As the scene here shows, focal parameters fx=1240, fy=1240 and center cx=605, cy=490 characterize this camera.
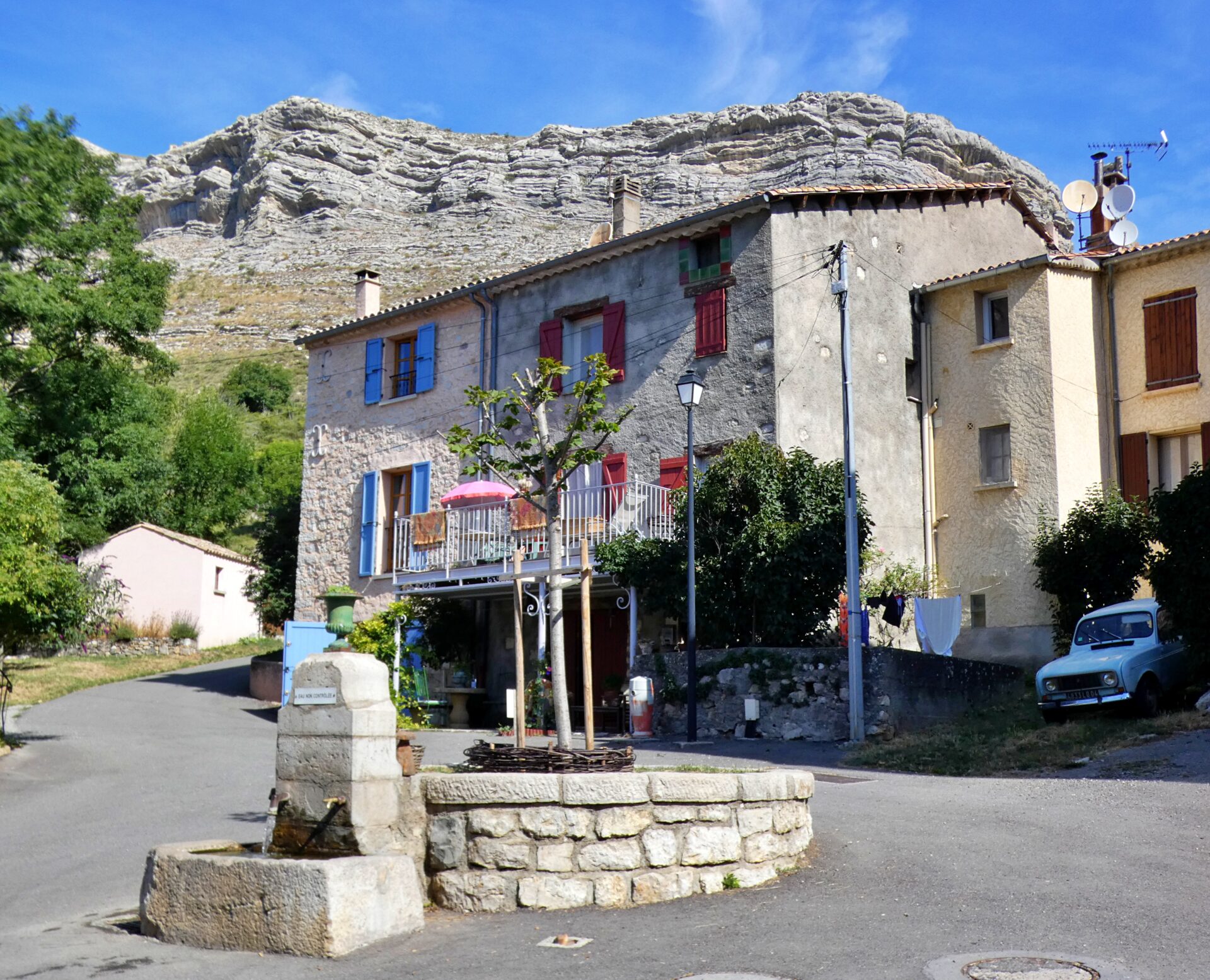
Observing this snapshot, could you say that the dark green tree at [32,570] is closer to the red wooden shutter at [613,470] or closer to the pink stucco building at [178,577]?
the red wooden shutter at [613,470]

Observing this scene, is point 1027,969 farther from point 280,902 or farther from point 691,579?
point 691,579

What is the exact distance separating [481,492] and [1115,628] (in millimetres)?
10165

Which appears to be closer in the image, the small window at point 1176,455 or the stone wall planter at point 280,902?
the stone wall planter at point 280,902

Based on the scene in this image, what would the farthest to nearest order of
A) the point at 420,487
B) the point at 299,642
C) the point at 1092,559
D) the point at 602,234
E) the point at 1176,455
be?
the point at 602,234 → the point at 420,487 → the point at 299,642 → the point at 1176,455 → the point at 1092,559

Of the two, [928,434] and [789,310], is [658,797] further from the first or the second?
[928,434]

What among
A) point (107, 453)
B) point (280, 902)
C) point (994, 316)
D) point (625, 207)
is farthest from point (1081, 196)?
point (107, 453)

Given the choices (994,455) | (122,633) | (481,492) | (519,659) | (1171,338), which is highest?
(1171,338)

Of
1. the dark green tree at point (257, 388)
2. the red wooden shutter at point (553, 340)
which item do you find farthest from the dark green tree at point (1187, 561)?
the dark green tree at point (257, 388)

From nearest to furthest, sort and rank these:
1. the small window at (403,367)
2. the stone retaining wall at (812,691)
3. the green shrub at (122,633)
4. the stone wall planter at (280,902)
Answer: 1. the stone wall planter at (280,902)
2. the stone retaining wall at (812,691)
3. the small window at (403,367)
4. the green shrub at (122,633)

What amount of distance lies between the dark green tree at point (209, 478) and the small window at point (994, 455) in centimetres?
2881

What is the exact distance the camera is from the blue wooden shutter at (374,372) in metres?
25.5

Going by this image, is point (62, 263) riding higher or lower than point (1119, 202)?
lower

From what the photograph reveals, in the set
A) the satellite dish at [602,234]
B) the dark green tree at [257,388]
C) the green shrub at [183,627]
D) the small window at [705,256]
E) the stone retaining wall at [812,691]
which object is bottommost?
the stone retaining wall at [812,691]

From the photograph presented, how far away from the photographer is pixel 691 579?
1648 centimetres
